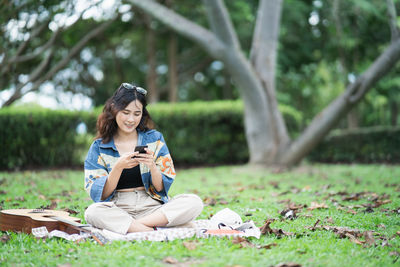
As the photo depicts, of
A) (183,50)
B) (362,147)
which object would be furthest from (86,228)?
(183,50)

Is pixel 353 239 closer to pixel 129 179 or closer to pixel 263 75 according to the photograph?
pixel 129 179

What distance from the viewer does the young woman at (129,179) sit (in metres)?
3.52

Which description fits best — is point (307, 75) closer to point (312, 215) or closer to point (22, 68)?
point (22, 68)

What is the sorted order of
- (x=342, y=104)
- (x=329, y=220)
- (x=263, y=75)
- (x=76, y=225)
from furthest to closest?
1. (x=263, y=75)
2. (x=342, y=104)
3. (x=329, y=220)
4. (x=76, y=225)

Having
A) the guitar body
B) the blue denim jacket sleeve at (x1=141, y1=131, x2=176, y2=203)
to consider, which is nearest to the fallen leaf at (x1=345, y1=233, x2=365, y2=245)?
the blue denim jacket sleeve at (x1=141, y1=131, x2=176, y2=203)

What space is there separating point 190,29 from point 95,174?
6.57m

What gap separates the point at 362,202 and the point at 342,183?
7.78 ft

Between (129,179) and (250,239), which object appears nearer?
(250,239)

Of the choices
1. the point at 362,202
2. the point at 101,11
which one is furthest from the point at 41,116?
the point at 362,202

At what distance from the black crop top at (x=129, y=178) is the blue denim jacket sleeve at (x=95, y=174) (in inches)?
6.4

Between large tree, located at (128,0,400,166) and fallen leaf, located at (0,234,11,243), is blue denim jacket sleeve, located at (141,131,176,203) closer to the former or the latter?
fallen leaf, located at (0,234,11,243)

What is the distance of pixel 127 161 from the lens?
3.43m

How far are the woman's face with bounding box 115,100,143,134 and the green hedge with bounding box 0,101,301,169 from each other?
7.38m

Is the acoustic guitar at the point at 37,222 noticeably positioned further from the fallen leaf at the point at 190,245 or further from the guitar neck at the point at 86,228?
the fallen leaf at the point at 190,245
